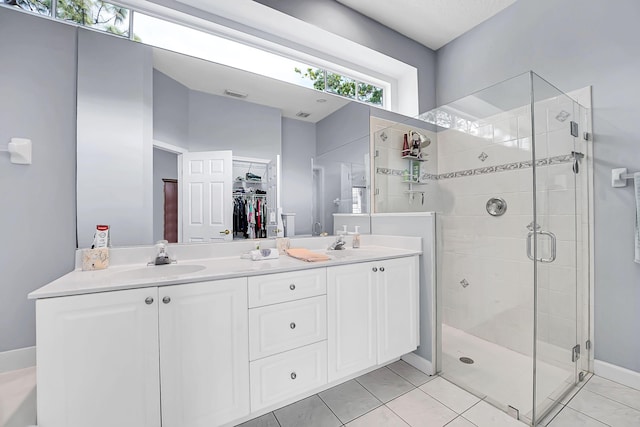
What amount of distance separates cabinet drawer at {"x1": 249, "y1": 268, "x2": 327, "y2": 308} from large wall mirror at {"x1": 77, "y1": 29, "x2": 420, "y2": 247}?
24.4 inches

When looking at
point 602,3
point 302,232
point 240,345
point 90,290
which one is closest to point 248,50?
point 302,232

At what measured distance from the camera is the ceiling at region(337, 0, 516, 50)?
7.54ft

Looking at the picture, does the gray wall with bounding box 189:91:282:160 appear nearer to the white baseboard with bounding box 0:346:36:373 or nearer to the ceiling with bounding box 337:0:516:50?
the ceiling with bounding box 337:0:516:50

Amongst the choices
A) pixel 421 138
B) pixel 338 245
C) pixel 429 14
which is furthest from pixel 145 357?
pixel 429 14

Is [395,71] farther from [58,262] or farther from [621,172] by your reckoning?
[58,262]

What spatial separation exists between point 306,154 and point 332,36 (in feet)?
3.51

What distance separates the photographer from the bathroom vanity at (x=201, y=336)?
102 centimetres

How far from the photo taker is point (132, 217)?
1.59m

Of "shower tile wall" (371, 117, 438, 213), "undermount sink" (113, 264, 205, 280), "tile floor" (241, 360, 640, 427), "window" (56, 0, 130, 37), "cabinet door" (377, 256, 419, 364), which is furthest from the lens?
"shower tile wall" (371, 117, 438, 213)

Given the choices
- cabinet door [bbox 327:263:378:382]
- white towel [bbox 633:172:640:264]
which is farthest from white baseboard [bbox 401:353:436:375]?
white towel [bbox 633:172:640:264]

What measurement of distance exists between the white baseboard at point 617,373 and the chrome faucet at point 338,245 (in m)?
1.99

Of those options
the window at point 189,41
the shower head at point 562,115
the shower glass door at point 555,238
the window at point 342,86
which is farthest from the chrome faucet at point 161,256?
the shower head at point 562,115

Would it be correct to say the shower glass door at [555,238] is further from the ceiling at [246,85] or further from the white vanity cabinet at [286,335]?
the ceiling at [246,85]

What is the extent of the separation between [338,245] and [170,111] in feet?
5.07
